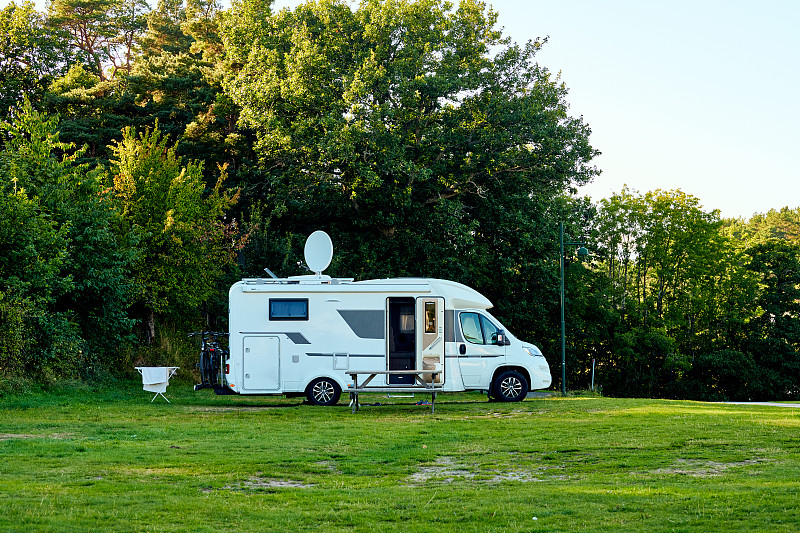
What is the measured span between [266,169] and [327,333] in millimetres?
14710

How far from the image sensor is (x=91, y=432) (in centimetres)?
1317

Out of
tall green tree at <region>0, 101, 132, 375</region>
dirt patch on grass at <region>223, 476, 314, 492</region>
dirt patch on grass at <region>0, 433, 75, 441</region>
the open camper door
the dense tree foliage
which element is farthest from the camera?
the dense tree foliage

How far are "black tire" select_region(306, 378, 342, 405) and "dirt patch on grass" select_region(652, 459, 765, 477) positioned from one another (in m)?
9.18

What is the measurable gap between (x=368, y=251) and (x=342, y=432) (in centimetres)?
1731

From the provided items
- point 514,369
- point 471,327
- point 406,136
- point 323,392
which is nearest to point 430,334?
point 471,327

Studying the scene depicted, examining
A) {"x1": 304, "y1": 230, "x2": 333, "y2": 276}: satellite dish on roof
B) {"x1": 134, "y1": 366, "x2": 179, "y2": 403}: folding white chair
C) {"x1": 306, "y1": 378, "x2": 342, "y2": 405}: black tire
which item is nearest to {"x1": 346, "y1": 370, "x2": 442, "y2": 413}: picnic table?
{"x1": 306, "y1": 378, "x2": 342, "y2": 405}: black tire

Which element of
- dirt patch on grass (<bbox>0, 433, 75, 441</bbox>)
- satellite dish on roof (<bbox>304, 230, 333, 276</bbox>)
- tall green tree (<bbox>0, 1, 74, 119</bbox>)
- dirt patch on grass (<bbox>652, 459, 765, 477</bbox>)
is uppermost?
tall green tree (<bbox>0, 1, 74, 119</bbox>)

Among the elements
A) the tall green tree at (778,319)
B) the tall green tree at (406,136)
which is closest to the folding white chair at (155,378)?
the tall green tree at (406,136)

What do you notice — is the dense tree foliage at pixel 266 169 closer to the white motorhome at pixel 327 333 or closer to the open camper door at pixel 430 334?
the white motorhome at pixel 327 333

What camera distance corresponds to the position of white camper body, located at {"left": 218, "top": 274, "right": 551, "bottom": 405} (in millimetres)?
17828

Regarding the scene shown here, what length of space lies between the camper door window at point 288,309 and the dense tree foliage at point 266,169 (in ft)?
19.5

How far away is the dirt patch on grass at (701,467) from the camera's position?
927 centimetres

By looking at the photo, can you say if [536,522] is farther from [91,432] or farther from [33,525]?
[91,432]

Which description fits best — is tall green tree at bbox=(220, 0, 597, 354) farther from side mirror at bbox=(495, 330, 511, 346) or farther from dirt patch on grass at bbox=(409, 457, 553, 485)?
dirt patch on grass at bbox=(409, 457, 553, 485)
